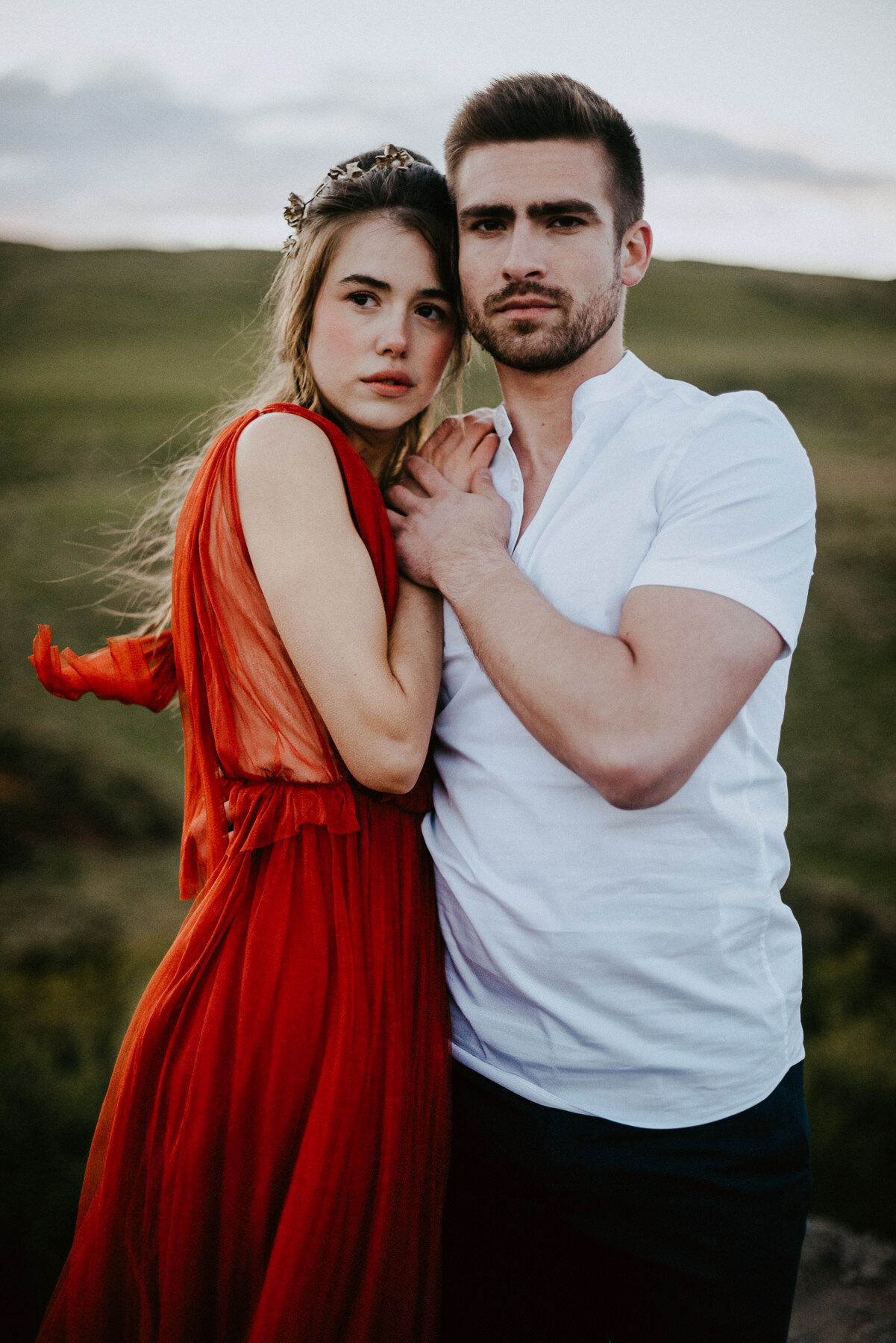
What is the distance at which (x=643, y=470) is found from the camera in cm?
165

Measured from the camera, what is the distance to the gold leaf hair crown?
199 centimetres

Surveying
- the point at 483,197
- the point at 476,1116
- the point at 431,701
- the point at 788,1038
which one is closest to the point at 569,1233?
the point at 476,1116

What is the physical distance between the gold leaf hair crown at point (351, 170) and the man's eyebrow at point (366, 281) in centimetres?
24

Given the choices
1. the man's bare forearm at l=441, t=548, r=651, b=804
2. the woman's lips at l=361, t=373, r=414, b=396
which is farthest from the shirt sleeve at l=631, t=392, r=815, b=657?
the woman's lips at l=361, t=373, r=414, b=396

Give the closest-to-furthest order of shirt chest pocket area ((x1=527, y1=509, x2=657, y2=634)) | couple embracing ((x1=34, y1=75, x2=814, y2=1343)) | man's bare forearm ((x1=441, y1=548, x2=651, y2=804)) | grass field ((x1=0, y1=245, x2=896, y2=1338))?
man's bare forearm ((x1=441, y1=548, x2=651, y2=804)), couple embracing ((x1=34, y1=75, x2=814, y2=1343)), shirt chest pocket area ((x1=527, y1=509, x2=657, y2=634)), grass field ((x1=0, y1=245, x2=896, y2=1338))

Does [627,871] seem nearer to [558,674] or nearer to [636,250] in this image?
[558,674]

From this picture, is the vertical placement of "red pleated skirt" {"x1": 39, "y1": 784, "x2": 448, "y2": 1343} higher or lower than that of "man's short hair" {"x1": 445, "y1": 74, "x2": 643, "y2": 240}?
lower

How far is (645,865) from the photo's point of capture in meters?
1.59

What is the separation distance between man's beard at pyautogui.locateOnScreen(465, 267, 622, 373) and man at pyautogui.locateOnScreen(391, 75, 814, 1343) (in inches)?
1.9

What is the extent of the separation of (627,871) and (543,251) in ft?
4.18

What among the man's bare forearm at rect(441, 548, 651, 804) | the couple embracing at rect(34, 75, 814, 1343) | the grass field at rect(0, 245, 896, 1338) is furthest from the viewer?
the grass field at rect(0, 245, 896, 1338)

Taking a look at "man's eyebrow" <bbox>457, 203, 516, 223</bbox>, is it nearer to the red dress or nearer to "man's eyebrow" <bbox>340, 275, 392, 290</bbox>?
"man's eyebrow" <bbox>340, 275, 392, 290</bbox>

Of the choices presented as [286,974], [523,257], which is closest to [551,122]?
[523,257]

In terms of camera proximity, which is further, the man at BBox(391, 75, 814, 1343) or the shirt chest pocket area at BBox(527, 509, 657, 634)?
the shirt chest pocket area at BBox(527, 509, 657, 634)
